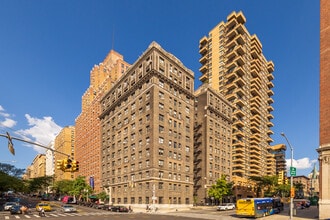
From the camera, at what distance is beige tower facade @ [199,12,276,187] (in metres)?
109

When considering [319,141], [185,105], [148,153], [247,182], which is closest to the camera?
[319,141]

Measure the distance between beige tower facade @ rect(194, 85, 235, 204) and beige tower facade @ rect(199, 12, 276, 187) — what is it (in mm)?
10834

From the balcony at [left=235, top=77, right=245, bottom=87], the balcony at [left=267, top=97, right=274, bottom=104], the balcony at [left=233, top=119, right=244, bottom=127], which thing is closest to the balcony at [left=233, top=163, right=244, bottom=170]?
the balcony at [left=233, top=119, right=244, bottom=127]

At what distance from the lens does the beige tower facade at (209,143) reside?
3317 inches

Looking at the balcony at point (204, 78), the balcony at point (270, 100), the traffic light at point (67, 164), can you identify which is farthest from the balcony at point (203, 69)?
the traffic light at point (67, 164)

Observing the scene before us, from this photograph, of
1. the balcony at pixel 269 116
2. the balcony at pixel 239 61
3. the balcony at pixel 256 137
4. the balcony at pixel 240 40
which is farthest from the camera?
the balcony at pixel 269 116

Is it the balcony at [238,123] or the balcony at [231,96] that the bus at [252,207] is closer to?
the balcony at [238,123]

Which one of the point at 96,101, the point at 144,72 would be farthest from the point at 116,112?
the point at 96,101

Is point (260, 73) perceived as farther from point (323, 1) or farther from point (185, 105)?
point (323, 1)

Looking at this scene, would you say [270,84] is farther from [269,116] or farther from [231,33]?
[231,33]

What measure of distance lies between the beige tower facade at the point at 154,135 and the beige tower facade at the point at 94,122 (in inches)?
1472

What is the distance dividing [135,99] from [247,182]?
203 feet

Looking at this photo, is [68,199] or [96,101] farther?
[96,101]

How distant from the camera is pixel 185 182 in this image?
71.4 meters
